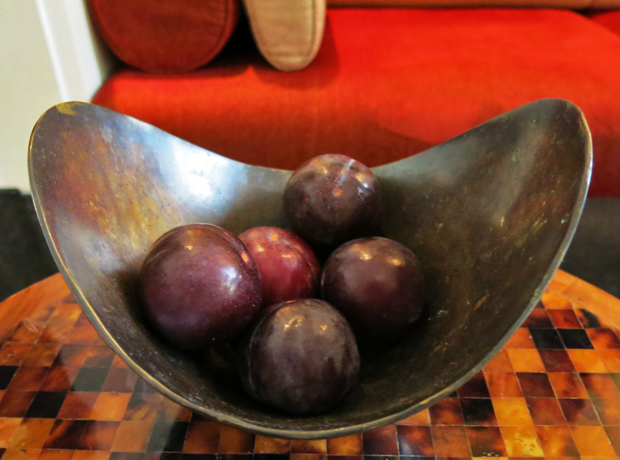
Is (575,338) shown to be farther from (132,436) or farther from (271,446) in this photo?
(132,436)

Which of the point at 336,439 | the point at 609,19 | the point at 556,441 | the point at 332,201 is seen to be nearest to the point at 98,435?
the point at 336,439

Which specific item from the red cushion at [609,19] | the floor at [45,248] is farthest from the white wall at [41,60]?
the red cushion at [609,19]

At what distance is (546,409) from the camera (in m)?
0.54

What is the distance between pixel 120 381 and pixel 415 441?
327mm

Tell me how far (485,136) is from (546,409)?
0.31m

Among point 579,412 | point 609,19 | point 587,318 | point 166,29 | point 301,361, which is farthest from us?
point 609,19

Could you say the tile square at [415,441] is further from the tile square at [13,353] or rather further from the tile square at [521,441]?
the tile square at [13,353]

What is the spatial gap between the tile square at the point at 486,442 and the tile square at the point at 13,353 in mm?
508

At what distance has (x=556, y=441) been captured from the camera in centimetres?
51

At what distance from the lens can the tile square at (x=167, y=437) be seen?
20.0 inches

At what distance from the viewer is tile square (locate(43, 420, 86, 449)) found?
0.51 m

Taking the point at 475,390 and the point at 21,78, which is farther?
the point at 21,78

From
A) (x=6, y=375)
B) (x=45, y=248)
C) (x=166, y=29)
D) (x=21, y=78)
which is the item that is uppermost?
(x=166, y=29)

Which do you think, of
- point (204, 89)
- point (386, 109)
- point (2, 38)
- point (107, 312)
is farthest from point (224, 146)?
point (107, 312)
